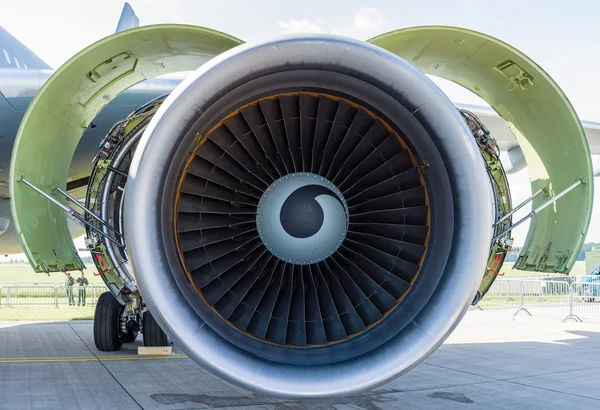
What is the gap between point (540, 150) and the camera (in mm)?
3719

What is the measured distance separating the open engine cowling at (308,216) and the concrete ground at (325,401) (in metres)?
0.91

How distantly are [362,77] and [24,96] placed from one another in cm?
380

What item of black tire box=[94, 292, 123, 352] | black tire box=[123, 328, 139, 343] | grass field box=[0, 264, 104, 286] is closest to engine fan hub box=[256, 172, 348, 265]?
black tire box=[94, 292, 123, 352]

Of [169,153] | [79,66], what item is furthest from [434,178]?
[79,66]

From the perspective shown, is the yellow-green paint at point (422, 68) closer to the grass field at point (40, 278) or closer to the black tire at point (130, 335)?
the black tire at point (130, 335)

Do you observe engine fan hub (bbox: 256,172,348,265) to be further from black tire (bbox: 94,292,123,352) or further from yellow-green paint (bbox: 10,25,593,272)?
black tire (bbox: 94,292,123,352)

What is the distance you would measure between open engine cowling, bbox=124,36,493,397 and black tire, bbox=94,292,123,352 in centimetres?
305

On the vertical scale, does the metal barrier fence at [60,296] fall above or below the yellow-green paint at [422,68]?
below

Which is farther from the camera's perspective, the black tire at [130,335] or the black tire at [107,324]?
→ the black tire at [130,335]

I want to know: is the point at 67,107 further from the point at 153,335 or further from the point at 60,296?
the point at 60,296

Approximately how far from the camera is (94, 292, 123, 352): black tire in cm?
576

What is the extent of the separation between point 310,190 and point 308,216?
0.18 metres

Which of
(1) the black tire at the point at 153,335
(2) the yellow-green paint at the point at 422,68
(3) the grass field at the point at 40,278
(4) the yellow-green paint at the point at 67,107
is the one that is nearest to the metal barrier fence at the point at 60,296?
(1) the black tire at the point at 153,335

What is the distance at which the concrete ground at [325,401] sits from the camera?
12.5ft
